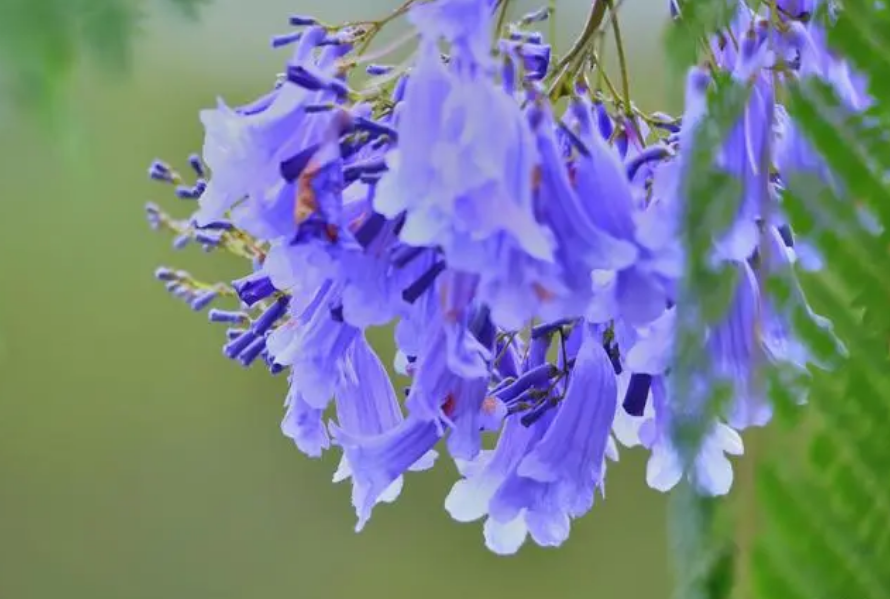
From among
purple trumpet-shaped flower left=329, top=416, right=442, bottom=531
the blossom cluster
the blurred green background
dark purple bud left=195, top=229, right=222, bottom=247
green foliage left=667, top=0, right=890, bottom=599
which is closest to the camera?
green foliage left=667, top=0, right=890, bottom=599

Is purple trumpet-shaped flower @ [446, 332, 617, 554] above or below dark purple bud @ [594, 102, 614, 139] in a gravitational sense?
below

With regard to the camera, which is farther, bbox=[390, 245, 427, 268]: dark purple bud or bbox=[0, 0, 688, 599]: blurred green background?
bbox=[0, 0, 688, 599]: blurred green background

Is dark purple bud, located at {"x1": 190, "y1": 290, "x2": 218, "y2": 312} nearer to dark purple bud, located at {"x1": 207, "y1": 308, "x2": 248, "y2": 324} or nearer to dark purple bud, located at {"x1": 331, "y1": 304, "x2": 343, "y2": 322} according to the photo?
dark purple bud, located at {"x1": 207, "y1": 308, "x2": 248, "y2": 324}

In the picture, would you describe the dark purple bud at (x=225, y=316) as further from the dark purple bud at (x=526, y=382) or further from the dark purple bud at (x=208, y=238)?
the dark purple bud at (x=526, y=382)

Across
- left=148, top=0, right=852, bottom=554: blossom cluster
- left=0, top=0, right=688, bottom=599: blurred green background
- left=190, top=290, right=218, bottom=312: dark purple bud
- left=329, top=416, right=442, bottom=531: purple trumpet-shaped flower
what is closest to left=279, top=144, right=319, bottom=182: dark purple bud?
left=148, top=0, right=852, bottom=554: blossom cluster

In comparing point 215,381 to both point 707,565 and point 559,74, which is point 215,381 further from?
point 707,565

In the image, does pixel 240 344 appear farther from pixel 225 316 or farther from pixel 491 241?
pixel 491 241

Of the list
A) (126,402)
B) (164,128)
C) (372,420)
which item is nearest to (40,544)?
(126,402)

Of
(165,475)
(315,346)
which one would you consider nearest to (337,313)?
(315,346)
